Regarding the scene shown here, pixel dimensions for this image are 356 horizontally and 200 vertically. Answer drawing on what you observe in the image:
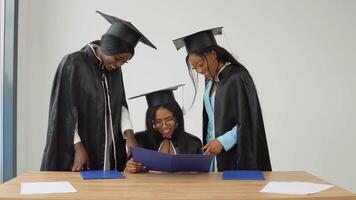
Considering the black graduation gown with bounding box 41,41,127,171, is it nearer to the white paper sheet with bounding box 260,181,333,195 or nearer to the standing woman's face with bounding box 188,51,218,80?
the standing woman's face with bounding box 188,51,218,80

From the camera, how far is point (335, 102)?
9.15 feet

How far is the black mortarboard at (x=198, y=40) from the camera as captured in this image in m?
2.58

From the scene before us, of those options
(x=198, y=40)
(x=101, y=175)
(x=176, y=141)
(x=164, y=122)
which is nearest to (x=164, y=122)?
(x=164, y=122)

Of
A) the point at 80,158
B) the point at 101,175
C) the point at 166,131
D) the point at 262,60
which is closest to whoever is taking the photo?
the point at 101,175

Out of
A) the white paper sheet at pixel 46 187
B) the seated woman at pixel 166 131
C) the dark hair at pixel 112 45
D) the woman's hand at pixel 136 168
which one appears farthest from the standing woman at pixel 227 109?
the white paper sheet at pixel 46 187

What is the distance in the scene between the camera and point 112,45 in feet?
8.20

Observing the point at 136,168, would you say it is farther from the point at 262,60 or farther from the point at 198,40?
the point at 262,60

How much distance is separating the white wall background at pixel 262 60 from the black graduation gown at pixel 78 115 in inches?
7.4

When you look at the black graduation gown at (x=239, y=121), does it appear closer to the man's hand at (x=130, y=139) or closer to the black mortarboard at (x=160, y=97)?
the black mortarboard at (x=160, y=97)

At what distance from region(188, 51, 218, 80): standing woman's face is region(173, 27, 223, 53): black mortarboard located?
58 millimetres

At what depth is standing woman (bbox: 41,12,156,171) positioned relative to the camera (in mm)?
2412

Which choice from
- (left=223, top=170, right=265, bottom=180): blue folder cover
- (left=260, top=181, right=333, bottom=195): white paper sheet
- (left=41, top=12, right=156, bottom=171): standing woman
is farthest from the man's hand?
(left=260, top=181, right=333, bottom=195): white paper sheet

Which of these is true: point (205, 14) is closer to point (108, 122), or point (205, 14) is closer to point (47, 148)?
point (108, 122)

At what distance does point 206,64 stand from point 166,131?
0.49 meters
